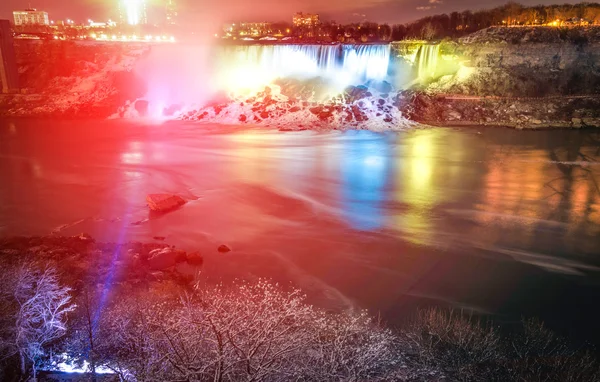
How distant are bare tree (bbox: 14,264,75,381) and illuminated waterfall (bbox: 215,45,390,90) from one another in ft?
112

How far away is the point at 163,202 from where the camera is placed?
52.7 feet

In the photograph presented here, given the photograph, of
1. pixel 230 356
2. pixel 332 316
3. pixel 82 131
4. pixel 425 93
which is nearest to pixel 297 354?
Answer: pixel 230 356

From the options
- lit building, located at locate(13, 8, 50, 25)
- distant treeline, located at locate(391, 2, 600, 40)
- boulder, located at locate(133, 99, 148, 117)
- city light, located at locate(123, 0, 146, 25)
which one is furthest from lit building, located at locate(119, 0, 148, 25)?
boulder, located at locate(133, 99, 148, 117)

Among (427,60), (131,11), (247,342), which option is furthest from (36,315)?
(131,11)

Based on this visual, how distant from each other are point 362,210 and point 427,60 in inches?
1151

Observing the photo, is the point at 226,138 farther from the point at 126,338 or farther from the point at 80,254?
the point at 126,338

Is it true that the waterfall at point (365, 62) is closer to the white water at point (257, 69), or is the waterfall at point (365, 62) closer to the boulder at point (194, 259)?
the white water at point (257, 69)

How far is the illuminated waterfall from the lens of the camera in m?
41.7

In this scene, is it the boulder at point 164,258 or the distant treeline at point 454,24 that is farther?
the distant treeline at point 454,24

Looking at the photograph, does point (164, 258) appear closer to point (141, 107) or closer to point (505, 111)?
point (141, 107)

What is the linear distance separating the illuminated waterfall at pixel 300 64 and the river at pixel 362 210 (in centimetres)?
1507

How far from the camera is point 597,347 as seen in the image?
28.5ft

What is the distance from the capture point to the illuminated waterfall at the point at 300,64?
1640 inches

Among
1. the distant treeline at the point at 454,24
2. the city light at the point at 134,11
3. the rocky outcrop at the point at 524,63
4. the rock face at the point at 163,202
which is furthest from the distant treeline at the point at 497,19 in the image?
the city light at the point at 134,11
